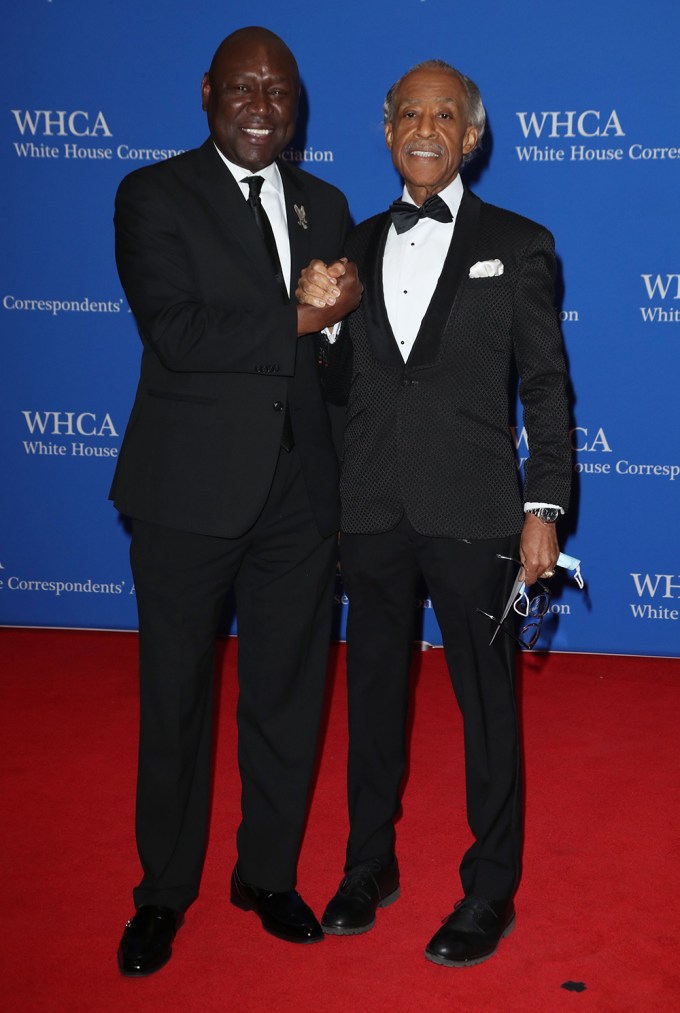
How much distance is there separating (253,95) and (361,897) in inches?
70.6

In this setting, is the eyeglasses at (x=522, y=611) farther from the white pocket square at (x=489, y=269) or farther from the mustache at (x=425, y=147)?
the mustache at (x=425, y=147)

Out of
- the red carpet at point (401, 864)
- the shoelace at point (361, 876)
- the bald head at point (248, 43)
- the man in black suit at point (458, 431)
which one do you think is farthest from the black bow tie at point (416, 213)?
the red carpet at point (401, 864)

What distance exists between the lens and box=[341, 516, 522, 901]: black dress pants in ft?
8.13

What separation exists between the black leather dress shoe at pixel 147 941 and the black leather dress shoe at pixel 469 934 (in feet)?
1.88

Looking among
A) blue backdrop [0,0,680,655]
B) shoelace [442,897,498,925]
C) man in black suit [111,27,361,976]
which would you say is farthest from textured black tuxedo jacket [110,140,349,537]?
blue backdrop [0,0,680,655]

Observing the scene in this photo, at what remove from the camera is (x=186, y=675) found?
2510 millimetres

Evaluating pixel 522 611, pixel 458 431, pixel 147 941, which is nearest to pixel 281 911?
pixel 147 941

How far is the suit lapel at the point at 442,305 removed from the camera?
243 cm

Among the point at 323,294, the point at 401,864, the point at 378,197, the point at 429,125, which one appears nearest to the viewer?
the point at 323,294

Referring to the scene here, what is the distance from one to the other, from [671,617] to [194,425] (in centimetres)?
291

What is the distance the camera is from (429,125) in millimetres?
2418

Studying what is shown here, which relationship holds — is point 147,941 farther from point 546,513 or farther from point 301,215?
point 301,215

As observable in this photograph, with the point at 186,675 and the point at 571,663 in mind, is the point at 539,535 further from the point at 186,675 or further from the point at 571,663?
the point at 571,663

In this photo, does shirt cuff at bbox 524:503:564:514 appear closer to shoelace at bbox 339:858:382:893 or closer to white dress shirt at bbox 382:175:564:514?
white dress shirt at bbox 382:175:564:514
